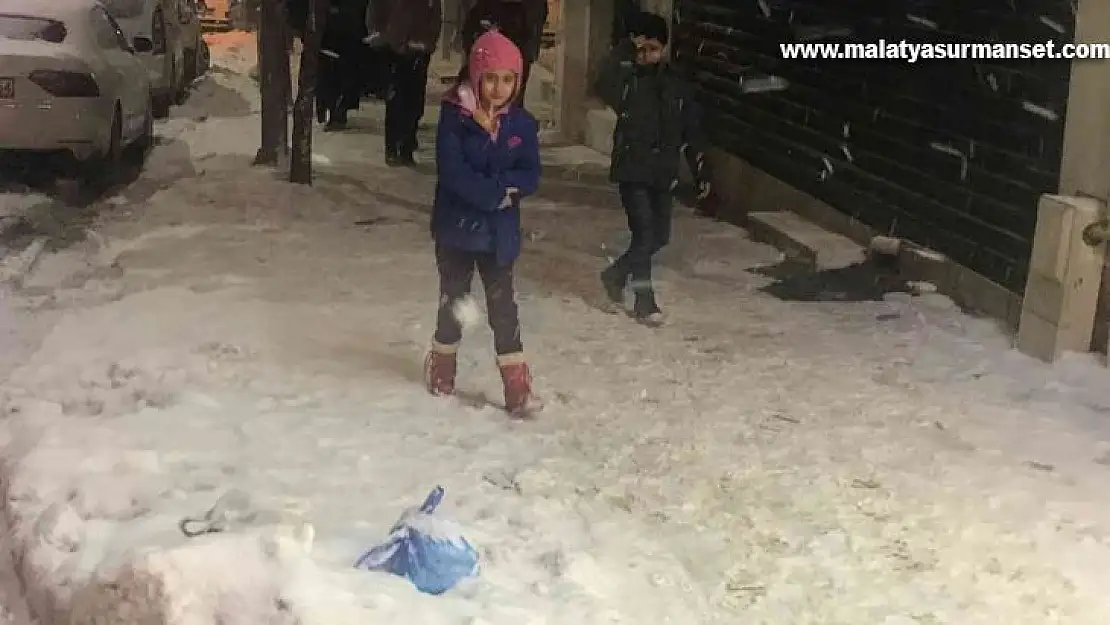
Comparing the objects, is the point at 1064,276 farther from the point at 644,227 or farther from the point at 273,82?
the point at 273,82

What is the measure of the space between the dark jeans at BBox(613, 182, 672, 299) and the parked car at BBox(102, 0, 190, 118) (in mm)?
7731

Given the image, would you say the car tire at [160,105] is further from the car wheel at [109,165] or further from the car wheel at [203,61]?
the car wheel at [203,61]

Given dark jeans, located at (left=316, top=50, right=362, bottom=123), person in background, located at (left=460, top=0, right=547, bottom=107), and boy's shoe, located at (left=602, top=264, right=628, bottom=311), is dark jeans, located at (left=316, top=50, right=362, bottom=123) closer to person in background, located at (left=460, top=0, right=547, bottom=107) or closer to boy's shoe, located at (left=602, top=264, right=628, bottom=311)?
person in background, located at (left=460, top=0, right=547, bottom=107)

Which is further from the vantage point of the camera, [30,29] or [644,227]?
[30,29]

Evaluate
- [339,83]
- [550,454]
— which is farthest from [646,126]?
[339,83]

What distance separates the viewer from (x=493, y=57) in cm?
461

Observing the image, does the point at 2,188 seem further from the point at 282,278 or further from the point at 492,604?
the point at 492,604

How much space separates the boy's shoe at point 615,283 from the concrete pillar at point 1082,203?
6.93 feet

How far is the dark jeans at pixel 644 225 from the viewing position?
255 inches

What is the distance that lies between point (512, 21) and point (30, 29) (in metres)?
3.80

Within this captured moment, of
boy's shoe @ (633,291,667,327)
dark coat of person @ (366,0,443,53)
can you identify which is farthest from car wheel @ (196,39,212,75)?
boy's shoe @ (633,291,667,327)

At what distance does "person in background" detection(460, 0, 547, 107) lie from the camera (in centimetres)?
1009

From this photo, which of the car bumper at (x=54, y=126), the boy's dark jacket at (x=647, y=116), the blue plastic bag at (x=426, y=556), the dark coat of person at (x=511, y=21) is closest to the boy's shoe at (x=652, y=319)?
the boy's dark jacket at (x=647, y=116)

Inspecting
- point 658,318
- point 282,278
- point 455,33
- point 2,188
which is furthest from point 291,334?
point 455,33
